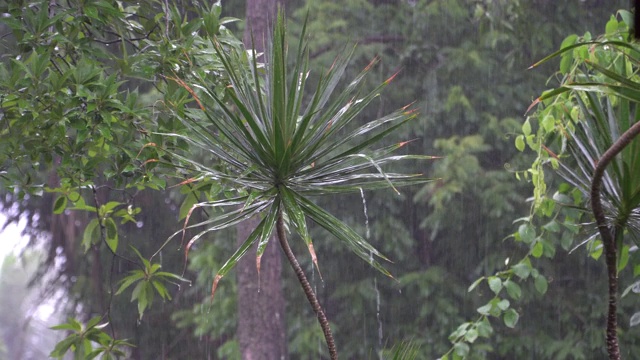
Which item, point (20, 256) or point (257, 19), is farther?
point (20, 256)

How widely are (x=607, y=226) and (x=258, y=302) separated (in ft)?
24.0

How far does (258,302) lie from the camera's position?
9.47 meters

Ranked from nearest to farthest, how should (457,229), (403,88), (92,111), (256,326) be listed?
(92,111) → (256,326) → (457,229) → (403,88)

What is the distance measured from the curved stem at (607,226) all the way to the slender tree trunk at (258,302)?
6.93 metres

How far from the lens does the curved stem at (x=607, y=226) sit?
7.02ft

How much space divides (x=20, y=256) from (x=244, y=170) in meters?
9.67

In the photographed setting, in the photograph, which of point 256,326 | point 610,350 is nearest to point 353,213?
point 256,326

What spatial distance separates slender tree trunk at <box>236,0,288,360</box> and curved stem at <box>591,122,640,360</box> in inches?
273

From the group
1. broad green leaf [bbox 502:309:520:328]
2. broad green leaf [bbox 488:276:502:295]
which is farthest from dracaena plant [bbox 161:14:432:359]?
broad green leaf [bbox 502:309:520:328]

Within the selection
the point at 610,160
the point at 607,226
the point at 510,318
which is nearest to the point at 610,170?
the point at 607,226

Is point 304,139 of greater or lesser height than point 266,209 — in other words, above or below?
above

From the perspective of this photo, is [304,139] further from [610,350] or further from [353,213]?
[353,213]

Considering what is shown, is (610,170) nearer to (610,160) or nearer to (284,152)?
(610,160)

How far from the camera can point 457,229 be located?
398 inches
